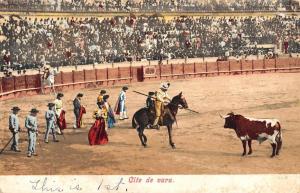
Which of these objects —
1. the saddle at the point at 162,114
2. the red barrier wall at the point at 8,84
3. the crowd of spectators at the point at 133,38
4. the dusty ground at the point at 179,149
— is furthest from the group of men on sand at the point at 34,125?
the crowd of spectators at the point at 133,38

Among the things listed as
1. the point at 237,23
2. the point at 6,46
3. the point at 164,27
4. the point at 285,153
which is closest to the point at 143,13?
→ the point at 164,27

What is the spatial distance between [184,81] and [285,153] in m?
13.7

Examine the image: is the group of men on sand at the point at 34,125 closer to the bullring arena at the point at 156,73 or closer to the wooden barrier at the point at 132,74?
the bullring arena at the point at 156,73

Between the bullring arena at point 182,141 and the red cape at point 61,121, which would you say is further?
the red cape at point 61,121

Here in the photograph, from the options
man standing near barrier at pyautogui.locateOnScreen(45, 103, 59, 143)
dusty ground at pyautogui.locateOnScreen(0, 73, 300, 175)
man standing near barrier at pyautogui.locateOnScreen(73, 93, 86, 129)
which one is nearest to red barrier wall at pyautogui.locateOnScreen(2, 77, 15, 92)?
dusty ground at pyautogui.locateOnScreen(0, 73, 300, 175)

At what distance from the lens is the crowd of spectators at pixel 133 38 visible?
2705 cm

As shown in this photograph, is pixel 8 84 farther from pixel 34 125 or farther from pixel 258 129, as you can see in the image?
pixel 258 129

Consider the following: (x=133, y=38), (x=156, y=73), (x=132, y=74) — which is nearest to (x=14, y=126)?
(x=132, y=74)

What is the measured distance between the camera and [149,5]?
3622cm

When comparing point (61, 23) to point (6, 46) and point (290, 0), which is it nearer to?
point (6, 46)

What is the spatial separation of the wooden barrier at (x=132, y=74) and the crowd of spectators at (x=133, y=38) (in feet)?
9.79

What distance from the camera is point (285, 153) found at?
42.5 feet

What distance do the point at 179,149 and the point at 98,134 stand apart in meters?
2.08

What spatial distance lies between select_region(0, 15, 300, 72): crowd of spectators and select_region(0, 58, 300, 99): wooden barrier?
2.98m
